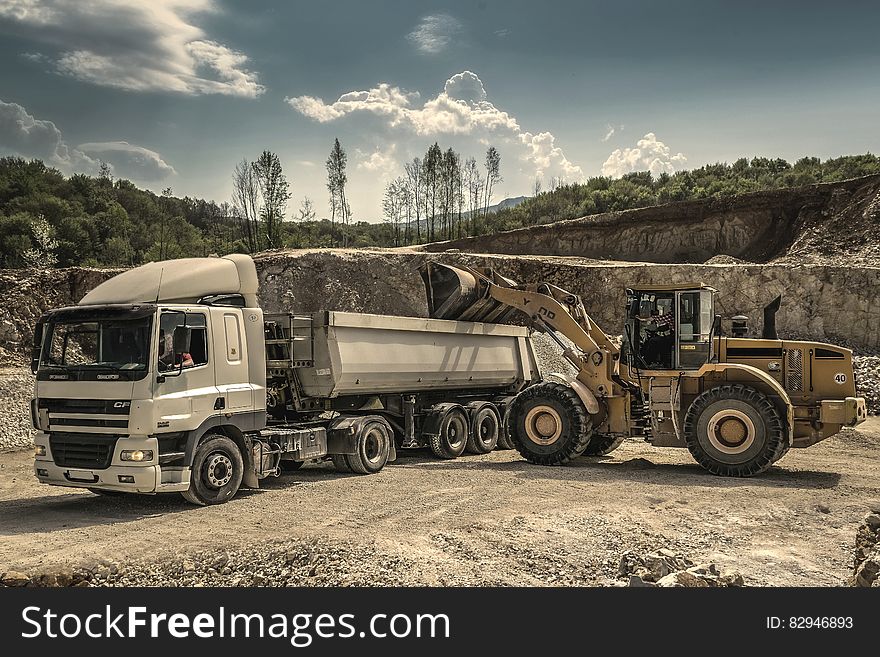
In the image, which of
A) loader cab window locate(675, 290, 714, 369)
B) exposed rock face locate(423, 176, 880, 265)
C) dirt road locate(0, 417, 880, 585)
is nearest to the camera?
dirt road locate(0, 417, 880, 585)

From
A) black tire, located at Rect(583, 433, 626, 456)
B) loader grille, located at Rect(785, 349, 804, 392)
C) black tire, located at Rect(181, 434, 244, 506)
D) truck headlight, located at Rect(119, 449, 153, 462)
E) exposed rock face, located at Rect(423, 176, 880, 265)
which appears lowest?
black tire, located at Rect(583, 433, 626, 456)

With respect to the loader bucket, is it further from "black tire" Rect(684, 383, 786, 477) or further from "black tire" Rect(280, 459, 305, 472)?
"black tire" Rect(684, 383, 786, 477)

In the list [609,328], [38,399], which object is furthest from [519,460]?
[609,328]

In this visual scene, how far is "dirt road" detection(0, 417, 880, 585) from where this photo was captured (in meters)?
7.33

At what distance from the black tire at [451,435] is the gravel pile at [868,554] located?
736 centimetres

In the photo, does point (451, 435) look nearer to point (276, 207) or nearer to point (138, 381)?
point (138, 381)

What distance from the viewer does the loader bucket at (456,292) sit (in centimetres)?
1498

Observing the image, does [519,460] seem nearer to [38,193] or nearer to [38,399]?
[38,399]

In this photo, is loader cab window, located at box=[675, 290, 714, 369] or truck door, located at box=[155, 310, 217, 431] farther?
loader cab window, located at box=[675, 290, 714, 369]

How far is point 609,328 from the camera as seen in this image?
30.5 m

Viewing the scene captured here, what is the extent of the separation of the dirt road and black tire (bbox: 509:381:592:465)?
1.69 ft

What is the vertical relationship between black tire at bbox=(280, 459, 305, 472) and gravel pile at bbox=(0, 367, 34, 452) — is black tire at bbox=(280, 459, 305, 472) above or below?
below

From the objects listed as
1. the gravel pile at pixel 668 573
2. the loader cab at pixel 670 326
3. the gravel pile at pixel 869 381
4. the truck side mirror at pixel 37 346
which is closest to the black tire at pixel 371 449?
the loader cab at pixel 670 326

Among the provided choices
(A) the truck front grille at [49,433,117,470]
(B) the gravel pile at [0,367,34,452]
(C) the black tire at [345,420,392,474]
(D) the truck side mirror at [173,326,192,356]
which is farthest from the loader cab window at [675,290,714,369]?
(B) the gravel pile at [0,367,34,452]
